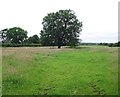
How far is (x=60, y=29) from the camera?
332 feet

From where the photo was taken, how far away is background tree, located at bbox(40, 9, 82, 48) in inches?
3964

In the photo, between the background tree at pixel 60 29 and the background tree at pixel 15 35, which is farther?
the background tree at pixel 15 35

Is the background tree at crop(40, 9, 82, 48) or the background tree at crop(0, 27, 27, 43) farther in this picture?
the background tree at crop(0, 27, 27, 43)

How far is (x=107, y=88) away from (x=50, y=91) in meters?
3.39

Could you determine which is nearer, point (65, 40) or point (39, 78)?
point (39, 78)

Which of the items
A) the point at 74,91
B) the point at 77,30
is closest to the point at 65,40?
the point at 77,30

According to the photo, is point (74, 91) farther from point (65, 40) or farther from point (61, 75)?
point (65, 40)

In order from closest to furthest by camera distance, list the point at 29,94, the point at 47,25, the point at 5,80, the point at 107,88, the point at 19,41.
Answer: the point at 29,94 → the point at 107,88 → the point at 5,80 → the point at 47,25 → the point at 19,41

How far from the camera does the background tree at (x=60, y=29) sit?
101 meters

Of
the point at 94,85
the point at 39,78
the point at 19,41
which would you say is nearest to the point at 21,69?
the point at 39,78

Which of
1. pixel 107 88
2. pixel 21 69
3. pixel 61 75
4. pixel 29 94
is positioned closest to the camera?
pixel 29 94

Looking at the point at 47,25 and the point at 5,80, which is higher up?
the point at 47,25

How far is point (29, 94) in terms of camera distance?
1543 cm

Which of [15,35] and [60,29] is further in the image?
[15,35]
